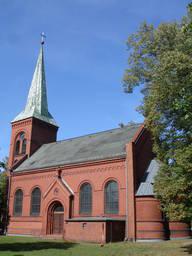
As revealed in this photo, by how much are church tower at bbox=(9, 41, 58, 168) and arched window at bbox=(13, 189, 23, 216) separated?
4330mm

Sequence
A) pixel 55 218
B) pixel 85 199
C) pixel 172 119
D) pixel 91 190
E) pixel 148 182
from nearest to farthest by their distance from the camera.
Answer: pixel 172 119 → pixel 148 182 → pixel 91 190 → pixel 85 199 → pixel 55 218

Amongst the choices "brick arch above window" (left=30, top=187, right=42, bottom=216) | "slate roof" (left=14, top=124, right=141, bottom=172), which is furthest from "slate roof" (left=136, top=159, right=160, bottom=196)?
"brick arch above window" (left=30, top=187, right=42, bottom=216)

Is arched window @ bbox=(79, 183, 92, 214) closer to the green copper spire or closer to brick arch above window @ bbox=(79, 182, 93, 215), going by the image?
brick arch above window @ bbox=(79, 182, 93, 215)

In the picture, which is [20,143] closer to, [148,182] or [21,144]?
[21,144]

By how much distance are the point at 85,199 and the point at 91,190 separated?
1.08 m

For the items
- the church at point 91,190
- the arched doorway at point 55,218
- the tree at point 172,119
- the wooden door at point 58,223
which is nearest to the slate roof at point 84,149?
the church at point 91,190

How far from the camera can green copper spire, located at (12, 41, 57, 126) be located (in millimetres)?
43344

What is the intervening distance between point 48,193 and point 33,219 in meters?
3.53

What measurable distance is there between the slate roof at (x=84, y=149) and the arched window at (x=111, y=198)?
262 cm

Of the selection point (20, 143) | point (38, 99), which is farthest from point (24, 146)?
point (38, 99)

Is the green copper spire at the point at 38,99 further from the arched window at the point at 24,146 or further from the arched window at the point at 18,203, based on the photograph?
the arched window at the point at 18,203

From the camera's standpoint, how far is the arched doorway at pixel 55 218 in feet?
97.8

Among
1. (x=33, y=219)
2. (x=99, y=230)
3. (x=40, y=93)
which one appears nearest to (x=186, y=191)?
(x=99, y=230)

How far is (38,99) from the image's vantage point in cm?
4522
